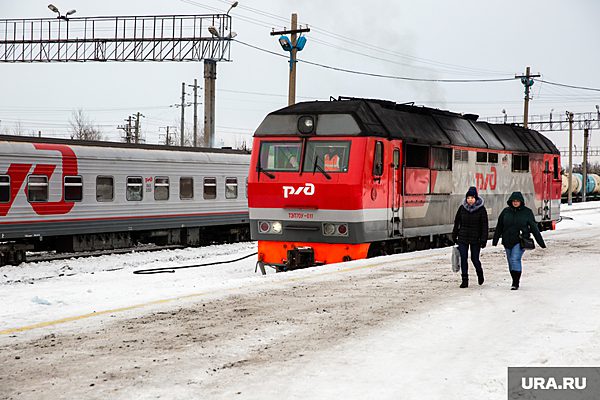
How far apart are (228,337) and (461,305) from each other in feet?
11.5

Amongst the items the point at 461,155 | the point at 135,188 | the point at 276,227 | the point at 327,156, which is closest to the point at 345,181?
the point at 327,156

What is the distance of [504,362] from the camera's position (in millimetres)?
6906

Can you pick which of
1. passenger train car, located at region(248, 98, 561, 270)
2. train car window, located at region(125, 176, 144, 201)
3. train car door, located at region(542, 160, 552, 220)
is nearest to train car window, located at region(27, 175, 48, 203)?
train car window, located at region(125, 176, 144, 201)

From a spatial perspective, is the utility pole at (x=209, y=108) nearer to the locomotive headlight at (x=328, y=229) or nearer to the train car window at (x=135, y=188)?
the train car window at (x=135, y=188)

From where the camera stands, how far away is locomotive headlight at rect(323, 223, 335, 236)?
581 inches

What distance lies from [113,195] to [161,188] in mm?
1989

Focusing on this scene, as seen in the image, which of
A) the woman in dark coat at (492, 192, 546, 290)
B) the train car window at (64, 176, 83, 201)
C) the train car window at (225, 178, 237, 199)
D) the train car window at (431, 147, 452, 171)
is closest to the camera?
the woman in dark coat at (492, 192, 546, 290)

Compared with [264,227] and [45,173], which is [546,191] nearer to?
[264,227]

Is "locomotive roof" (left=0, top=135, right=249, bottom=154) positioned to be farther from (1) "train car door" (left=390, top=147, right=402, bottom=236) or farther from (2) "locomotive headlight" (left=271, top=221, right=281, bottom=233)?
(1) "train car door" (left=390, top=147, right=402, bottom=236)

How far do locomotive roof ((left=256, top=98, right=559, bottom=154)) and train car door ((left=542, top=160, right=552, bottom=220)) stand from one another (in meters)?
3.57

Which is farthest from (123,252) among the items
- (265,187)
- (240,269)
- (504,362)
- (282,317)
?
(504,362)

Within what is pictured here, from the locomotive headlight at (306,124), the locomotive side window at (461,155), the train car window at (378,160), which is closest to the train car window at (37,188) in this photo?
the locomotive headlight at (306,124)

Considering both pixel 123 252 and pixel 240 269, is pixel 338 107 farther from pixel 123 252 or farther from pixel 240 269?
pixel 123 252

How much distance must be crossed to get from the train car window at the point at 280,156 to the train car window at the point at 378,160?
1561 millimetres
